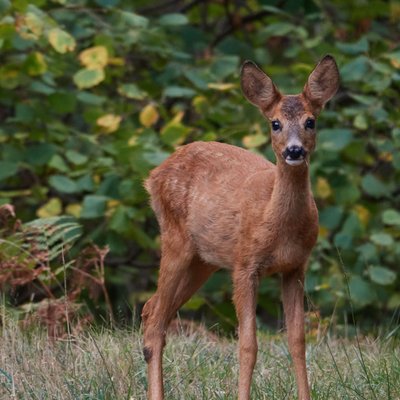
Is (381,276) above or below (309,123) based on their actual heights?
below

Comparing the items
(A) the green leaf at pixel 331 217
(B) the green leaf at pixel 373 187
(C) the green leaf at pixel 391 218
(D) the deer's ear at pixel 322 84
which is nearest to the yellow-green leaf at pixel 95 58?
(A) the green leaf at pixel 331 217

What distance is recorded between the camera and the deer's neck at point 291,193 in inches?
223

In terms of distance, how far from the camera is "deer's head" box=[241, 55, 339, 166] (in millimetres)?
5547

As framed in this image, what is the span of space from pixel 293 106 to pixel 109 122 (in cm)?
389

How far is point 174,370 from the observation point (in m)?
6.24

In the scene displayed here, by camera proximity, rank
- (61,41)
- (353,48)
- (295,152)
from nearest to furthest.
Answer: (295,152), (61,41), (353,48)

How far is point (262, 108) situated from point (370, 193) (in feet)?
12.2

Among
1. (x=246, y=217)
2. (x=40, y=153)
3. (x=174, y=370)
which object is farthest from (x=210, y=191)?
(x=40, y=153)

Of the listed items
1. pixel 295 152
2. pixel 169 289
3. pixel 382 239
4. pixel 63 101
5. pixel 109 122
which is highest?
pixel 295 152

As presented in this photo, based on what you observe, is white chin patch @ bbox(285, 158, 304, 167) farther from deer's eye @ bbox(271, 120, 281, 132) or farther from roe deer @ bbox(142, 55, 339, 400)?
deer's eye @ bbox(271, 120, 281, 132)

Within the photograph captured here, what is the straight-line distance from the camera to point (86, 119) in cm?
953

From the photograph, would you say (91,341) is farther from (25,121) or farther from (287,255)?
(25,121)

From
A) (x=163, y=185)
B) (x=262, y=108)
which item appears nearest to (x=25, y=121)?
(x=163, y=185)

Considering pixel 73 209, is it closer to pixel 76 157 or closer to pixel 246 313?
pixel 76 157
